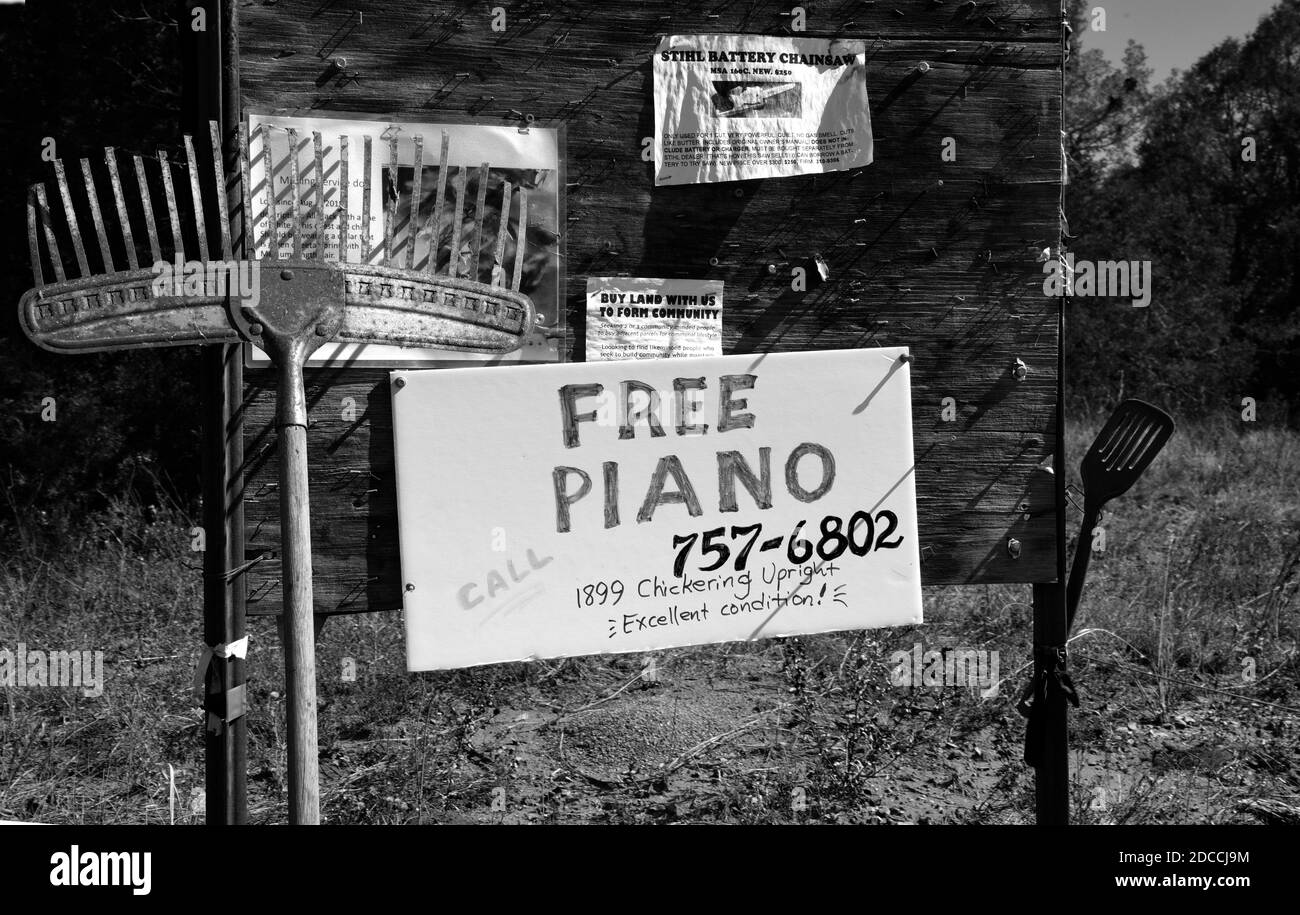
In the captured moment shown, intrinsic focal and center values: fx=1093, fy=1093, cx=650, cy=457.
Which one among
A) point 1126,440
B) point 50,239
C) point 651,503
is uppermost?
point 50,239

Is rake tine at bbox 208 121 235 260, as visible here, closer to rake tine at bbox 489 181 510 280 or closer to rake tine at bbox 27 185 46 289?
rake tine at bbox 27 185 46 289

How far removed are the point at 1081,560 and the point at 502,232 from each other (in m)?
1.48

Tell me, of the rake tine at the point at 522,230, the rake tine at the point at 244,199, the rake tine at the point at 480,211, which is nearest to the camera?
the rake tine at the point at 244,199

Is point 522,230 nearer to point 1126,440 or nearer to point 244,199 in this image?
point 244,199

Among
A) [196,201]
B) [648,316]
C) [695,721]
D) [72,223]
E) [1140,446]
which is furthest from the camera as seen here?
[695,721]

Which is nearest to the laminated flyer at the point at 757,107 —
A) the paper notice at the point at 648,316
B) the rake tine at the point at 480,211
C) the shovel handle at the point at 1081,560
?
the paper notice at the point at 648,316

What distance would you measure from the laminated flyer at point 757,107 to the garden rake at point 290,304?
46 cm

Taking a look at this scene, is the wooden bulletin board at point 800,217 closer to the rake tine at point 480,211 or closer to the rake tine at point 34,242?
the rake tine at point 480,211

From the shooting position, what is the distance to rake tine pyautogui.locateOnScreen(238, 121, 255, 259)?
1998 mm

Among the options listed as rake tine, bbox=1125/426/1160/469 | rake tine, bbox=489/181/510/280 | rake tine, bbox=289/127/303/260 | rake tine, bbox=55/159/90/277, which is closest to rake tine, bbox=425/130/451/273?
rake tine, bbox=489/181/510/280

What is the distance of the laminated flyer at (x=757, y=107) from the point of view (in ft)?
7.56

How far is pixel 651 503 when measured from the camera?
2.34 metres

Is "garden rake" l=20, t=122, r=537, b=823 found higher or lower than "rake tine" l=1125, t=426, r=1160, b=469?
higher

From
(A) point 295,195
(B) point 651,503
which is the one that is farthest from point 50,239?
(B) point 651,503
